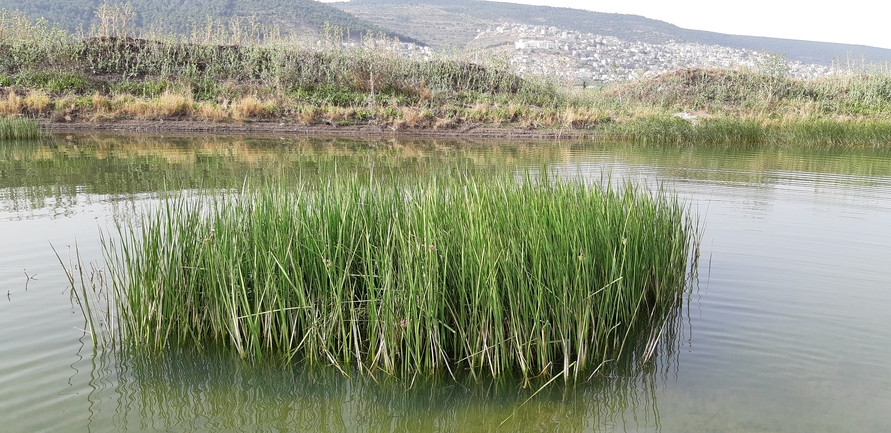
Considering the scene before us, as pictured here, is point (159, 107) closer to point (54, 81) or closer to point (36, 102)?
point (36, 102)

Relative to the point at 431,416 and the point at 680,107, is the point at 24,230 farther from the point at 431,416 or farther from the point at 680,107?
the point at 680,107

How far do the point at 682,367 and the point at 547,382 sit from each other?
44.9 inches

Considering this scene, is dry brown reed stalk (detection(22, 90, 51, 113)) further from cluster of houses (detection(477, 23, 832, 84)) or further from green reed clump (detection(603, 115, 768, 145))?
cluster of houses (detection(477, 23, 832, 84))

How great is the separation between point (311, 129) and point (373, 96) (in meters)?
4.46

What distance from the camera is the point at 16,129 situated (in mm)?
17703

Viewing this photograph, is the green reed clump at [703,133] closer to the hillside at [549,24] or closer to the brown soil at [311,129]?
the brown soil at [311,129]

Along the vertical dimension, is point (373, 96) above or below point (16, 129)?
above

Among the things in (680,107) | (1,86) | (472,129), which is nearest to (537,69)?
(680,107)

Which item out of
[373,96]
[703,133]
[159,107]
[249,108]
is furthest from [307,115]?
[703,133]

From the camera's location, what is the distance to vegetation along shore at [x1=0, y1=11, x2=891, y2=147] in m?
22.2

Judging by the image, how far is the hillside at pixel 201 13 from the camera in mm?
81375

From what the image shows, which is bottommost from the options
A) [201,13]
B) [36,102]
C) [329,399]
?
[329,399]

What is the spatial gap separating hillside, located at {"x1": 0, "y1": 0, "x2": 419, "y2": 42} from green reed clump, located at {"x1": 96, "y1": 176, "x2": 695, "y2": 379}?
7623cm

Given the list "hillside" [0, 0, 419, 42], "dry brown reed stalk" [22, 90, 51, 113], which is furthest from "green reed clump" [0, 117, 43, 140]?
"hillside" [0, 0, 419, 42]
